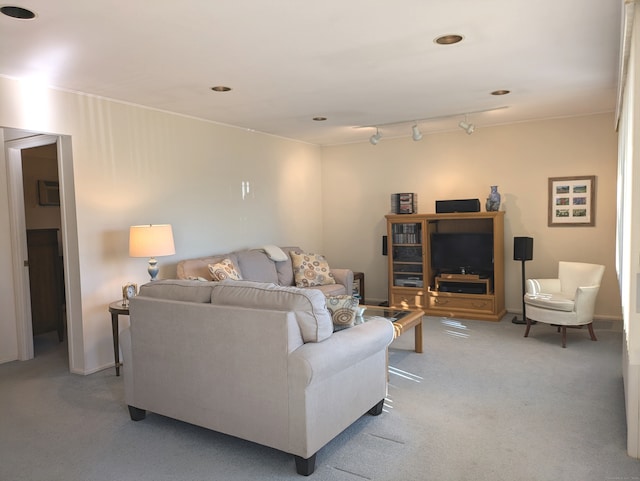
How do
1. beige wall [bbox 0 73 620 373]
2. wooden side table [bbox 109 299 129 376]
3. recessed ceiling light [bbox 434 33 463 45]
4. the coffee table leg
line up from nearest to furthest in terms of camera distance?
recessed ceiling light [bbox 434 33 463 45] < wooden side table [bbox 109 299 129 376] < beige wall [bbox 0 73 620 373] < the coffee table leg

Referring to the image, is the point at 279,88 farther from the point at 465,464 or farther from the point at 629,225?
the point at 465,464

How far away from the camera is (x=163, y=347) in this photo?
120 inches

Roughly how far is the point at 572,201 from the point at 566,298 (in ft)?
4.56

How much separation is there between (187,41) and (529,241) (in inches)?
173

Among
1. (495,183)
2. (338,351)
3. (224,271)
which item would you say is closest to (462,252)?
(495,183)

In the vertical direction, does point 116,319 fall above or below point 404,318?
above

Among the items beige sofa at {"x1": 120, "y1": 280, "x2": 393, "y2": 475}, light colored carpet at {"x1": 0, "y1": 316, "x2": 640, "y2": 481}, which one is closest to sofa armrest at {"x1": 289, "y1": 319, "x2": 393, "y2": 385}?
beige sofa at {"x1": 120, "y1": 280, "x2": 393, "y2": 475}

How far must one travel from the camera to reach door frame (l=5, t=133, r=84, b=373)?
13.7ft

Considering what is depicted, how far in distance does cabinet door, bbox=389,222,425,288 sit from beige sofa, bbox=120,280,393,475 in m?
3.30

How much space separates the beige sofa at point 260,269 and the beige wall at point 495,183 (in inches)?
49.3

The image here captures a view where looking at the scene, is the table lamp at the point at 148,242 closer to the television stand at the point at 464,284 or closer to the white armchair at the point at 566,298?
the television stand at the point at 464,284

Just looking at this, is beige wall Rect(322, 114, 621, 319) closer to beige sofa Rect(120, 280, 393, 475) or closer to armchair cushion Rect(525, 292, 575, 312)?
armchair cushion Rect(525, 292, 575, 312)

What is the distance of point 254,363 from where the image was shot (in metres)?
2.62

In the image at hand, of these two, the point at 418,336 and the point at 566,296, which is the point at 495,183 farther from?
the point at 418,336
